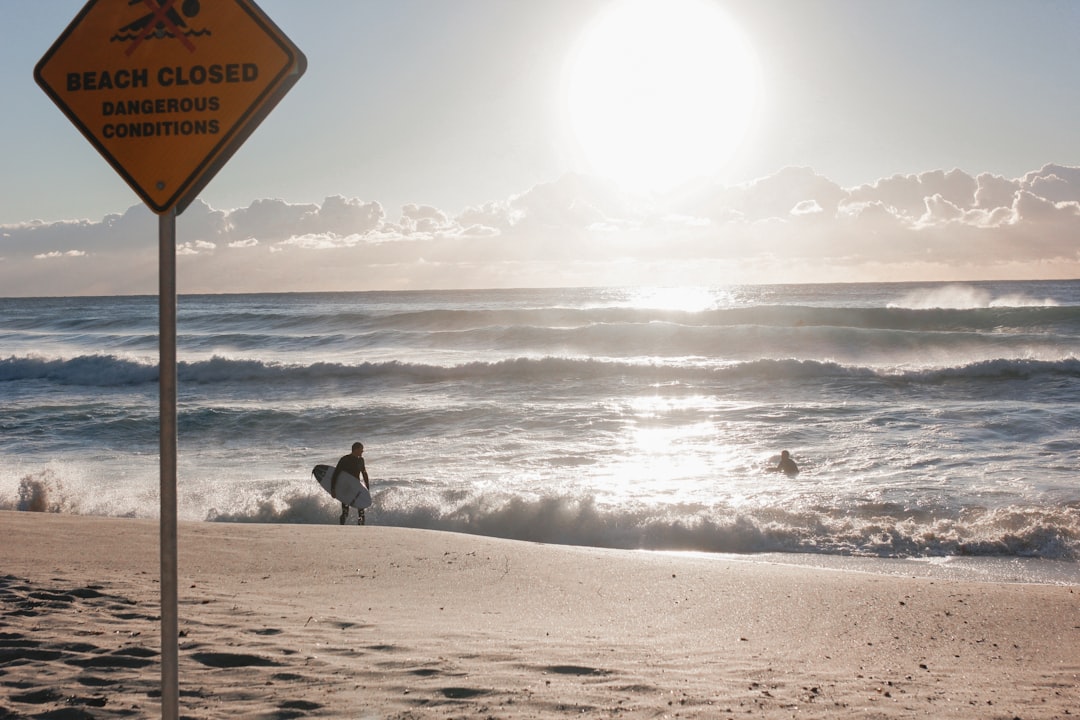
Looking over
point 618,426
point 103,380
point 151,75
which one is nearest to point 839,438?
point 618,426

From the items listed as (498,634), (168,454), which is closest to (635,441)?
(498,634)

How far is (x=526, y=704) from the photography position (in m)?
4.02

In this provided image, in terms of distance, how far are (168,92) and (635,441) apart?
46.5 feet

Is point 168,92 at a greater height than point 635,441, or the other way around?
point 168,92

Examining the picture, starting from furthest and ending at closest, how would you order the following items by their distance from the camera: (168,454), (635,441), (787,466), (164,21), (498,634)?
1. (635,441)
2. (787,466)
3. (498,634)
4. (164,21)
5. (168,454)

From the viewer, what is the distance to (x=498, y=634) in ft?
18.1

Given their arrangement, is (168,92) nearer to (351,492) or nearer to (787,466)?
(351,492)

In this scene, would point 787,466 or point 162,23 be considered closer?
point 162,23

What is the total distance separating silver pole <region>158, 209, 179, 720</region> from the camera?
2.25 m

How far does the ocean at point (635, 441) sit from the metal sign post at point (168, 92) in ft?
27.3

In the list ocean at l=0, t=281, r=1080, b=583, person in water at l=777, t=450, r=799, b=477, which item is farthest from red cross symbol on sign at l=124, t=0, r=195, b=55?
person in water at l=777, t=450, r=799, b=477

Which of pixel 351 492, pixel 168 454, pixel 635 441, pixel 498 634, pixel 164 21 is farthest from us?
pixel 635 441

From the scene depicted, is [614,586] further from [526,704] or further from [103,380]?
[103,380]

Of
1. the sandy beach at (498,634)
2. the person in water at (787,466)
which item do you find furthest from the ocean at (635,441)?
the sandy beach at (498,634)
